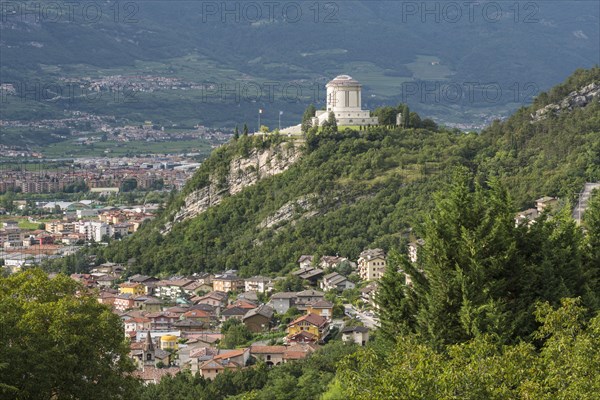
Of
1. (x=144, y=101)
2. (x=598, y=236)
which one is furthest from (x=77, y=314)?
(x=144, y=101)

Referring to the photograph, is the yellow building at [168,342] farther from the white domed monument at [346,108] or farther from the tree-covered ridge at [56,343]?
the white domed monument at [346,108]

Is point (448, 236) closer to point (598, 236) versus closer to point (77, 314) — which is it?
point (598, 236)

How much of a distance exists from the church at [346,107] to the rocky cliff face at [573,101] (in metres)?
9.12

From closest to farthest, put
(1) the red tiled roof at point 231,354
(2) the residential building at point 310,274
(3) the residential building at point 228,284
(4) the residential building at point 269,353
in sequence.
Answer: (1) the red tiled roof at point 231,354 < (4) the residential building at point 269,353 < (2) the residential building at point 310,274 < (3) the residential building at point 228,284

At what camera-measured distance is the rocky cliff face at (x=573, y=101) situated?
6725cm

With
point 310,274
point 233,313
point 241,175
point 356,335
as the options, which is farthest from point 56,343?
point 241,175

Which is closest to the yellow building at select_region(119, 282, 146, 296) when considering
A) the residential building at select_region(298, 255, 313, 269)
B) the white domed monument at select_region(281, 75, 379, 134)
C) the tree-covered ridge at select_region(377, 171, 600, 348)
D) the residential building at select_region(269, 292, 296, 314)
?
the residential building at select_region(298, 255, 313, 269)

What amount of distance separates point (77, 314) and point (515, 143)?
4620 centimetres

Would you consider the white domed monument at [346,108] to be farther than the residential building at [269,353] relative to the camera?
Yes

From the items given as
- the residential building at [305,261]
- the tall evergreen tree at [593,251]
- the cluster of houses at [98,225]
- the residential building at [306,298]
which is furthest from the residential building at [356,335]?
the cluster of houses at [98,225]

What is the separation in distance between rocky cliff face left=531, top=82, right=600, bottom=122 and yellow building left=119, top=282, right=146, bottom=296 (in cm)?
2297

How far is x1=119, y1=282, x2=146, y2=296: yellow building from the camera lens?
5920cm

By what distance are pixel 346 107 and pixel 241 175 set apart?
274 inches

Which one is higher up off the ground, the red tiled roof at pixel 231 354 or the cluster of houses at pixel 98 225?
the red tiled roof at pixel 231 354
